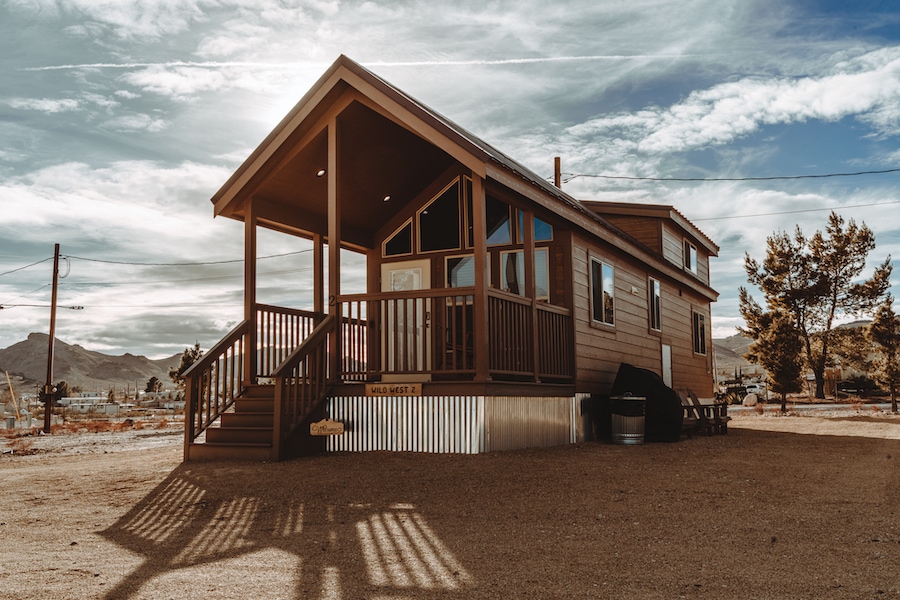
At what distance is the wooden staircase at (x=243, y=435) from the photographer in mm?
10000

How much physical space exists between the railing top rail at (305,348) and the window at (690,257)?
→ 529 inches

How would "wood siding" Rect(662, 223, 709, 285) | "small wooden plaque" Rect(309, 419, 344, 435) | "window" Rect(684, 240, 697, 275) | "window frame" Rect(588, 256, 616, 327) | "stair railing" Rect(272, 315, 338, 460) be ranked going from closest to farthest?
"stair railing" Rect(272, 315, 338, 460) < "small wooden plaque" Rect(309, 419, 344, 435) < "window frame" Rect(588, 256, 616, 327) < "wood siding" Rect(662, 223, 709, 285) < "window" Rect(684, 240, 697, 275)

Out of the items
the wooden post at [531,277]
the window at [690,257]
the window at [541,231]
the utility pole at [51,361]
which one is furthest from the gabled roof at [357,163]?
the utility pole at [51,361]

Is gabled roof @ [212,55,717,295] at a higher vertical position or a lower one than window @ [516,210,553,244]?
higher

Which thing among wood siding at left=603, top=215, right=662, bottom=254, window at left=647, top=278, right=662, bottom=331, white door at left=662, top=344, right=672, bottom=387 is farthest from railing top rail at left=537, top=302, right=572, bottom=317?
wood siding at left=603, top=215, right=662, bottom=254

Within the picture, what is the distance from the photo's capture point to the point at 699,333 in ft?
72.9

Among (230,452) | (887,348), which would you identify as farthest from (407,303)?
(887,348)

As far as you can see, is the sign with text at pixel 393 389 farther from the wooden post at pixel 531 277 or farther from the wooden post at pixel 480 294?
the wooden post at pixel 531 277

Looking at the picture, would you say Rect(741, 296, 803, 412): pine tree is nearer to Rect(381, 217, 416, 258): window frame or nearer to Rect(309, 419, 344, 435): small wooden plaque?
Rect(381, 217, 416, 258): window frame

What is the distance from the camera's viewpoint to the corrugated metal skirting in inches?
387

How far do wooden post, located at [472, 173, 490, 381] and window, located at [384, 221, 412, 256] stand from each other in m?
4.44

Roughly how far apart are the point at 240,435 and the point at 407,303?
3.05 metres

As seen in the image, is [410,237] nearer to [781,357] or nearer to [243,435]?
[243,435]

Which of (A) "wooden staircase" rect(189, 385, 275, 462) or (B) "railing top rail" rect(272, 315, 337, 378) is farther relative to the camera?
(A) "wooden staircase" rect(189, 385, 275, 462)
